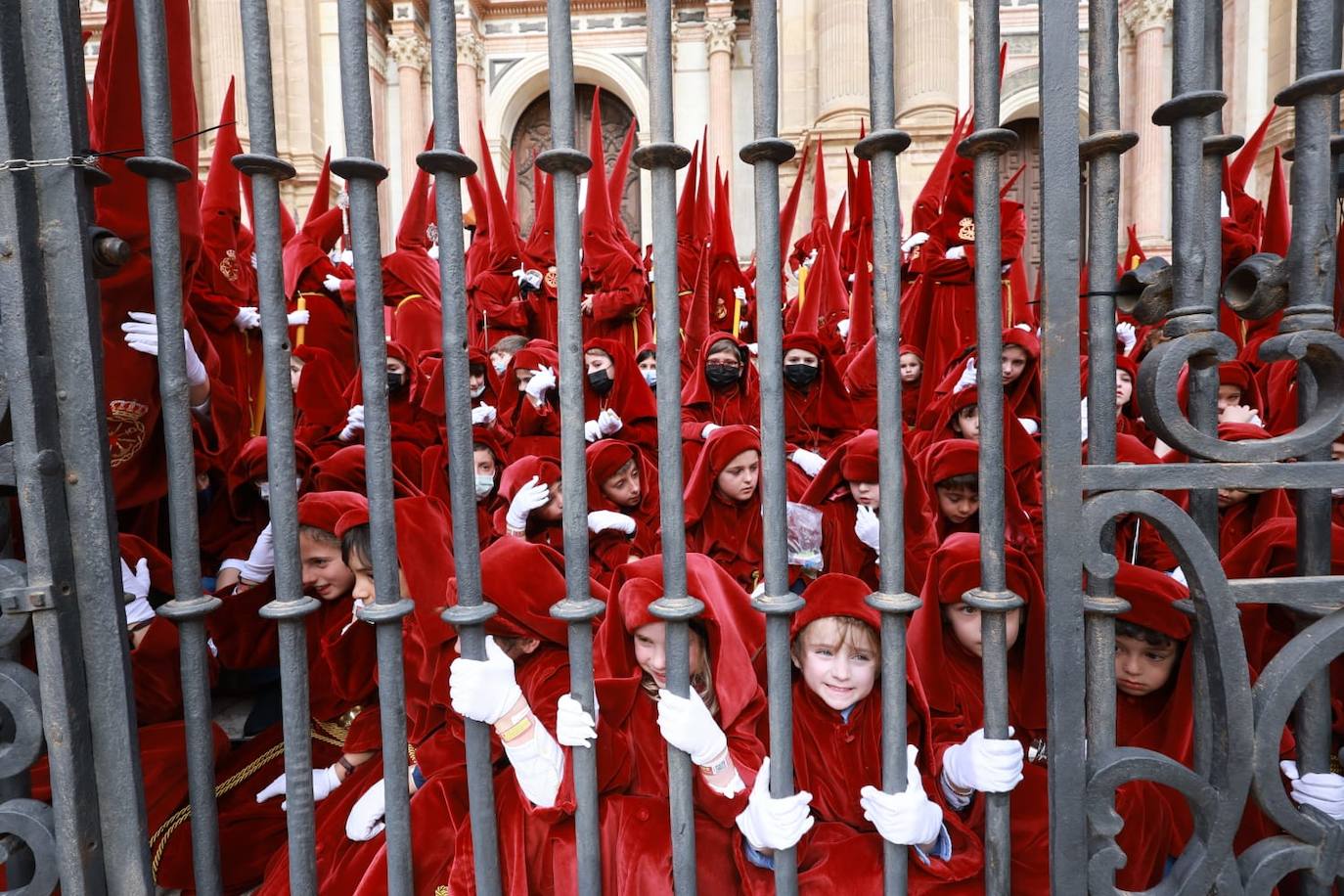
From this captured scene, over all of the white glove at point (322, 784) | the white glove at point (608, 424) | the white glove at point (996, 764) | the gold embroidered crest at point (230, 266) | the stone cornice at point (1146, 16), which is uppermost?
the stone cornice at point (1146, 16)

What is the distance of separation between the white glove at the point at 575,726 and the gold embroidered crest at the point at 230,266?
3.54 meters

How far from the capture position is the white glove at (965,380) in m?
3.53

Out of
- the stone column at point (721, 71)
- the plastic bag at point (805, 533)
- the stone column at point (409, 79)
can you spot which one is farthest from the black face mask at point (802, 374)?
the stone column at point (409, 79)

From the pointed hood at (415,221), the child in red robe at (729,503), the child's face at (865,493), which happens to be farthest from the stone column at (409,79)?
the child's face at (865,493)

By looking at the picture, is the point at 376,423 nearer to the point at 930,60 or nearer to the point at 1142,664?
the point at 1142,664

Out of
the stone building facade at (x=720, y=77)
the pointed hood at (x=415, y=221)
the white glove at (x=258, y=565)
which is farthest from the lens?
the stone building facade at (x=720, y=77)

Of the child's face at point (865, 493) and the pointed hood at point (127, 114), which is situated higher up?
the pointed hood at point (127, 114)

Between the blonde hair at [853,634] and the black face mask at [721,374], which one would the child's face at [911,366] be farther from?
the blonde hair at [853,634]

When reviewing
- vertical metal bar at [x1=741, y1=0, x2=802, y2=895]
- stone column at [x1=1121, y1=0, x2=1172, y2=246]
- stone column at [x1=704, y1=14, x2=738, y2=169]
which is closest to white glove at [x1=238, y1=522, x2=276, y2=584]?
vertical metal bar at [x1=741, y1=0, x2=802, y2=895]

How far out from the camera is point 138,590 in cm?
178

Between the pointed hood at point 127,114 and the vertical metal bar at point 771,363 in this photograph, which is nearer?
the vertical metal bar at point 771,363

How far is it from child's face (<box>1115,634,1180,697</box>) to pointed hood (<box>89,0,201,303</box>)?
7.12 ft

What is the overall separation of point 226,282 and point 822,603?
142 inches

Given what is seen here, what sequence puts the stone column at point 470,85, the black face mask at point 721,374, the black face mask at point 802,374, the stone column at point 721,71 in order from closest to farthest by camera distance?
the black face mask at point 802,374, the black face mask at point 721,374, the stone column at point 470,85, the stone column at point 721,71
